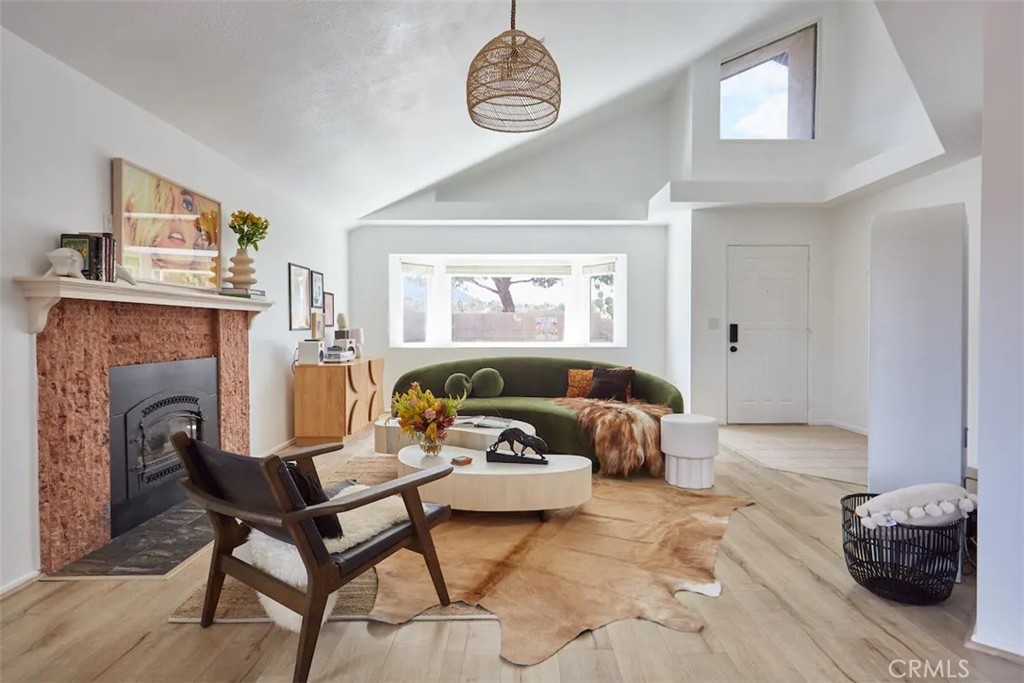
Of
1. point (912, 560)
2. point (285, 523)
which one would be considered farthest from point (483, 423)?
point (912, 560)

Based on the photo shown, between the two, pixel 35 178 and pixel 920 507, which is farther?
pixel 35 178

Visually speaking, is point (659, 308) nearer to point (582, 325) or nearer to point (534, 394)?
point (582, 325)

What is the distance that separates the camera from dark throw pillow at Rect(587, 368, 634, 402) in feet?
15.7

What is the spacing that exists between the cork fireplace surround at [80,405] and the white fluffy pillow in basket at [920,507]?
11.2 ft

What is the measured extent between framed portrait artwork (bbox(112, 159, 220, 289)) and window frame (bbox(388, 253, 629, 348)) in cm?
339

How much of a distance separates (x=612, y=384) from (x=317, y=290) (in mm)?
3226

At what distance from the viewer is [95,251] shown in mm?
2496

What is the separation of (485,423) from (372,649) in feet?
7.04

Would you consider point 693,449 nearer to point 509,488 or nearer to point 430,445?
point 509,488

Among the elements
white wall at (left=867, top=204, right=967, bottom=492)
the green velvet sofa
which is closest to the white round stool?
the green velvet sofa

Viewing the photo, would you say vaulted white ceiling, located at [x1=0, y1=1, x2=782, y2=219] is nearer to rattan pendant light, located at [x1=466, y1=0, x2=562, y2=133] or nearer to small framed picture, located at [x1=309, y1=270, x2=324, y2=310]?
small framed picture, located at [x1=309, y1=270, x2=324, y2=310]

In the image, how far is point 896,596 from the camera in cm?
212

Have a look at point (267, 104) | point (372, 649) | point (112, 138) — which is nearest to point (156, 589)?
point (372, 649)

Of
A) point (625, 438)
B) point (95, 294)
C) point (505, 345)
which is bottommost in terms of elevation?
point (625, 438)
